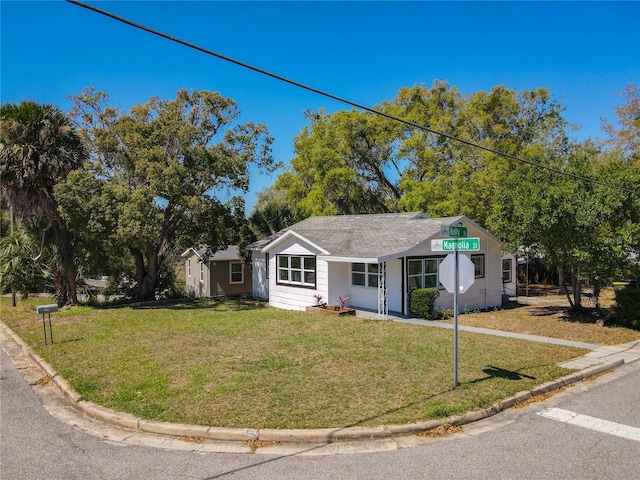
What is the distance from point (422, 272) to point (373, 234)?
132 inches

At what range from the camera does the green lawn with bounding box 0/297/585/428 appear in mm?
7113

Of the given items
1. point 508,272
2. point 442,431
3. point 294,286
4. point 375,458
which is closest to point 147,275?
point 294,286

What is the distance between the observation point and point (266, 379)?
8.71 meters

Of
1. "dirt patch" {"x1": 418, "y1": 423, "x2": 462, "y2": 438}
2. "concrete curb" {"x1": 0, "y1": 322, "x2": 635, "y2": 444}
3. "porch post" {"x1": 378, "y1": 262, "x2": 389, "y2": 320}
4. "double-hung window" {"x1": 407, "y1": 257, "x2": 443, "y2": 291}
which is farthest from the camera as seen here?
"double-hung window" {"x1": 407, "y1": 257, "x2": 443, "y2": 291}

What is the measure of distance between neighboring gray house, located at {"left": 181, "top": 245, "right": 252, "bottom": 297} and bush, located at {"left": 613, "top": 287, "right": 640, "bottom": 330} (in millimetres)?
19729

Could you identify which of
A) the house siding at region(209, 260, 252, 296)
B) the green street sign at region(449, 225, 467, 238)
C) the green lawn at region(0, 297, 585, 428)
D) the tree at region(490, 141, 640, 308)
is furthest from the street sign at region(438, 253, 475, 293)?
the house siding at region(209, 260, 252, 296)

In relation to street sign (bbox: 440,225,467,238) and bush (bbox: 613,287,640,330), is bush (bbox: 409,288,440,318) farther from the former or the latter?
street sign (bbox: 440,225,467,238)

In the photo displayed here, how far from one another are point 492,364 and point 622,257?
7.48 meters

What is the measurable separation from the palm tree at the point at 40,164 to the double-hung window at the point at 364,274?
12497 millimetres

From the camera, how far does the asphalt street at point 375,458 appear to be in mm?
5285

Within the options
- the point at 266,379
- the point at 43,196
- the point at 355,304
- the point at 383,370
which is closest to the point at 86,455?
the point at 266,379

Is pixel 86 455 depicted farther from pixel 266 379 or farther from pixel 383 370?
pixel 383 370

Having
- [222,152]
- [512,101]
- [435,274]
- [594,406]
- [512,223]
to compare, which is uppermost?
[512,101]

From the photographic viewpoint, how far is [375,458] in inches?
225
